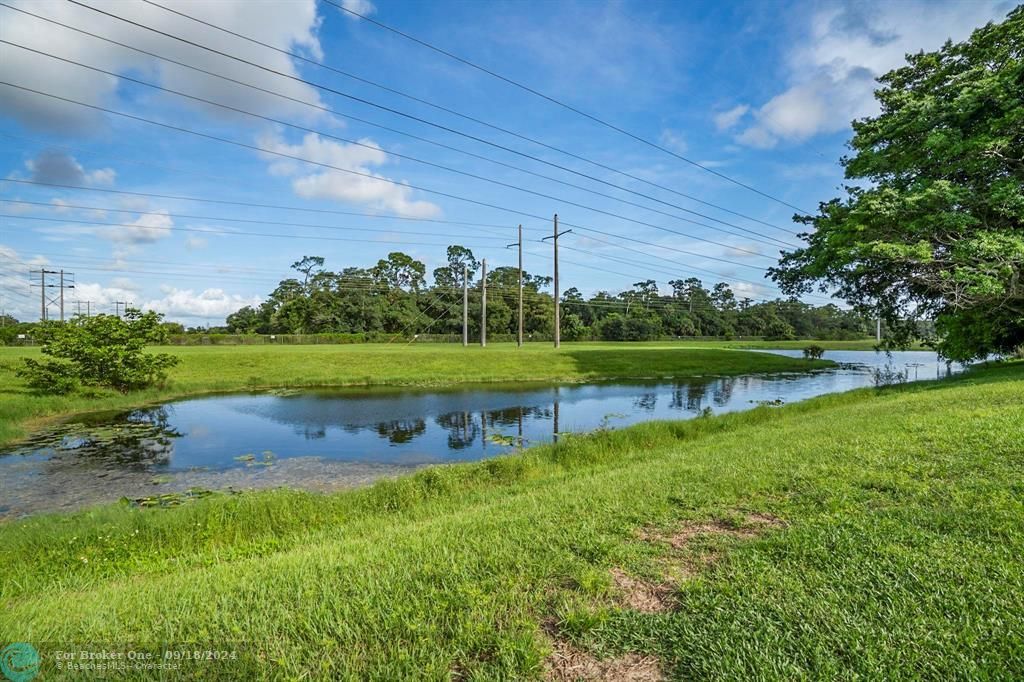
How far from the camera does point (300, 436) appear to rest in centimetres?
1419

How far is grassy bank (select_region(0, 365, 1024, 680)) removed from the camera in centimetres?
285

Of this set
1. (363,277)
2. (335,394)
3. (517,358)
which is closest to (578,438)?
(335,394)

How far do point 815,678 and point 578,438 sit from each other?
9397 millimetres

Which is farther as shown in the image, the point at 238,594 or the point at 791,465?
the point at 791,465

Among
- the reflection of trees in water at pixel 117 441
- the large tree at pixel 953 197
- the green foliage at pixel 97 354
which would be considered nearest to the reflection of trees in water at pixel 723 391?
the large tree at pixel 953 197

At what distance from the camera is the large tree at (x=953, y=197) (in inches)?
590

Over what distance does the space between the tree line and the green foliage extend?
32025 millimetres

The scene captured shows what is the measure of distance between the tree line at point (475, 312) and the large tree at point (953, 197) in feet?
118

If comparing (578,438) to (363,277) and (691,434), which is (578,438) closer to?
(691,434)

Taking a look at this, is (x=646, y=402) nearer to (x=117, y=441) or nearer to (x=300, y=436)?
(x=300, y=436)

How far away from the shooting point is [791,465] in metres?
6.65

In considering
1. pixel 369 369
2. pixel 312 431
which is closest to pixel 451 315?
pixel 369 369

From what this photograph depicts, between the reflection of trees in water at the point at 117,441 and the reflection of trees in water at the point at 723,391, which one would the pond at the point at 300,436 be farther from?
the reflection of trees in water at the point at 723,391

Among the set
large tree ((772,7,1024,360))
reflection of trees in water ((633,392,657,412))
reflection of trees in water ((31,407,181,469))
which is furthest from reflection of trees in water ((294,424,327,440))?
large tree ((772,7,1024,360))
